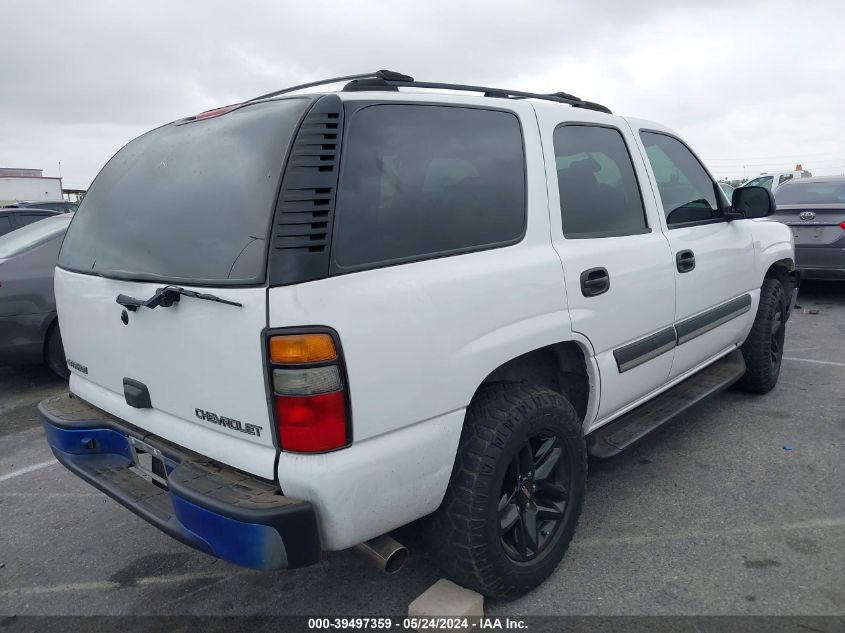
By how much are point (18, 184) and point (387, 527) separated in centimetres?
3495

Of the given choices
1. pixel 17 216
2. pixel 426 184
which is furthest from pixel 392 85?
pixel 17 216

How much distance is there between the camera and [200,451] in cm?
209

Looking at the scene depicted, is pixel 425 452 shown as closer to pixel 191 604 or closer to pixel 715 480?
pixel 191 604

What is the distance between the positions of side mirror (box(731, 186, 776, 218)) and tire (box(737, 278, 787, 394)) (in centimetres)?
76

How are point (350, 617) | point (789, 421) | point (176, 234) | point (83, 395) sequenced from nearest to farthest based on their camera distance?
point (176, 234)
point (350, 617)
point (83, 395)
point (789, 421)

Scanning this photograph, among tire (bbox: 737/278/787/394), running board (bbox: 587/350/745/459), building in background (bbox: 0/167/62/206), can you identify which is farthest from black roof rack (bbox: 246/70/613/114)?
building in background (bbox: 0/167/62/206)

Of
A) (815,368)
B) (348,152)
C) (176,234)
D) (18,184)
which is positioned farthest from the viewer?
(18,184)

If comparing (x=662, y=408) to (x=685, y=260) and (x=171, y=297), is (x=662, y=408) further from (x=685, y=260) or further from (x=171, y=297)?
(x=171, y=297)

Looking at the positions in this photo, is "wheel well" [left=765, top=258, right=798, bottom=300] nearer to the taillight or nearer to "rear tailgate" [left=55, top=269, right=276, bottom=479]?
the taillight

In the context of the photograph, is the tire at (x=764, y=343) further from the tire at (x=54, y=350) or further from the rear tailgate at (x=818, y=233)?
the tire at (x=54, y=350)

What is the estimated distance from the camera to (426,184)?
217cm

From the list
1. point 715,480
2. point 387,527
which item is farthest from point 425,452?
point 715,480

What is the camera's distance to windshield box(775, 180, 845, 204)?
7.93 metres

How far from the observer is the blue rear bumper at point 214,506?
179 cm
